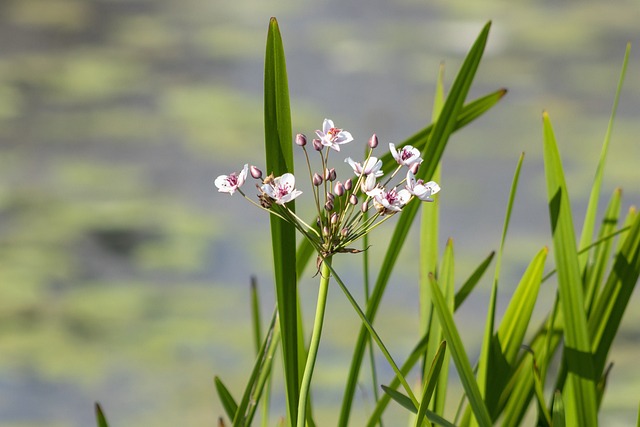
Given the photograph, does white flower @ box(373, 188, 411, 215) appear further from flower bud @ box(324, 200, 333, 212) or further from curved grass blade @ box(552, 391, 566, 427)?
curved grass blade @ box(552, 391, 566, 427)

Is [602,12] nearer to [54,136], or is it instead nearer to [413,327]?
[413,327]

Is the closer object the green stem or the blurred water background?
the green stem

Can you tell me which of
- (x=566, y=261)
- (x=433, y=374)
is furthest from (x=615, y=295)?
(x=433, y=374)

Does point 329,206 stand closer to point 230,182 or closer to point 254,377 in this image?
point 230,182

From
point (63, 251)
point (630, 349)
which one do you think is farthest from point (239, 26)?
point (630, 349)

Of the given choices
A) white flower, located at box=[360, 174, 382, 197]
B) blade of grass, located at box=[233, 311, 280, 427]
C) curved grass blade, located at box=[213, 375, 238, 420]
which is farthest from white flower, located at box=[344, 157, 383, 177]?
curved grass blade, located at box=[213, 375, 238, 420]

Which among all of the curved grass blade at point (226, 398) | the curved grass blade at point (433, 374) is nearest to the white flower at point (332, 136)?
the curved grass blade at point (433, 374)
